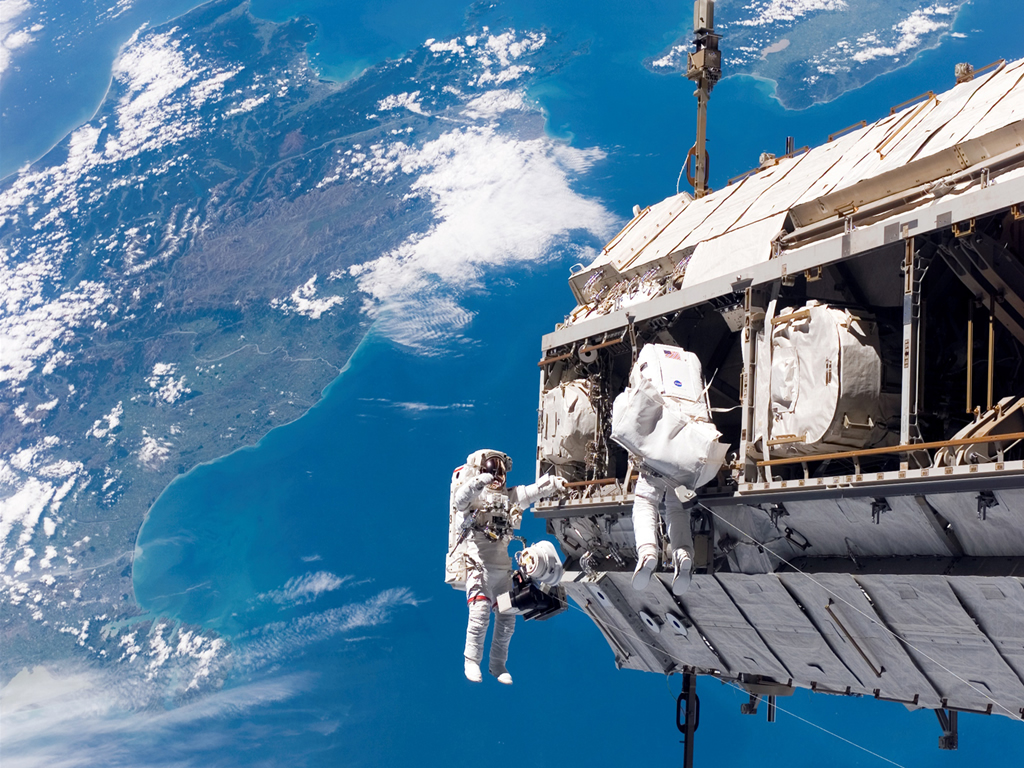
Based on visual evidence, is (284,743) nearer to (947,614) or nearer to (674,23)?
(947,614)

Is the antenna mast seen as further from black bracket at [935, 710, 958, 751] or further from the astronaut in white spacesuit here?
black bracket at [935, 710, 958, 751]

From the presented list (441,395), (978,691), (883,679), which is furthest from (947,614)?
(441,395)

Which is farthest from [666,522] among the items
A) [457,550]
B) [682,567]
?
[457,550]

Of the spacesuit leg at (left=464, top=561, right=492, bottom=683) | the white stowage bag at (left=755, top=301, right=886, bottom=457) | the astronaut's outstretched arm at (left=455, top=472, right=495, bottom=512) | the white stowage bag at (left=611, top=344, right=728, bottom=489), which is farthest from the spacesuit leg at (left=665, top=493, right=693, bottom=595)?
the spacesuit leg at (left=464, top=561, right=492, bottom=683)

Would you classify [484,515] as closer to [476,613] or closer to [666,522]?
[476,613]

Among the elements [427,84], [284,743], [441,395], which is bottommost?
[284,743]

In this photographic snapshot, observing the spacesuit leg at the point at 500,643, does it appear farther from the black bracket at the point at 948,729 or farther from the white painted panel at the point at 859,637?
the black bracket at the point at 948,729
